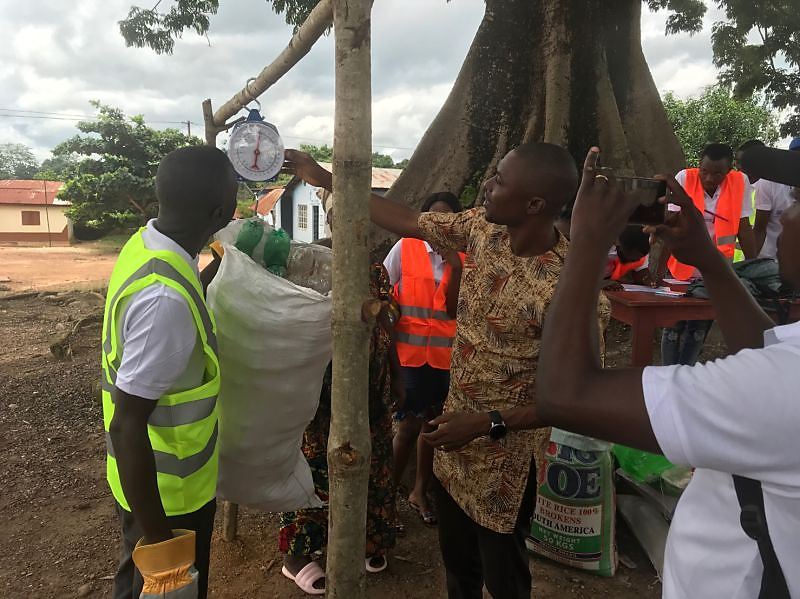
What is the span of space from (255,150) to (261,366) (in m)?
0.74

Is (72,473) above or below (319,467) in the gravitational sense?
below

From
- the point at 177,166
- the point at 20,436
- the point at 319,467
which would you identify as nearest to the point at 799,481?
the point at 177,166

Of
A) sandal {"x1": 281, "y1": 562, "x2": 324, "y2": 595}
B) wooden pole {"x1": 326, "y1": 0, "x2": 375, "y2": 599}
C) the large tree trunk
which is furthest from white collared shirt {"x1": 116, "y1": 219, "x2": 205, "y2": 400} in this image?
the large tree trunk

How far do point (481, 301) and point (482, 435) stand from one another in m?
0.41

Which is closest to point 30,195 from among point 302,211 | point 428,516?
point 302,211

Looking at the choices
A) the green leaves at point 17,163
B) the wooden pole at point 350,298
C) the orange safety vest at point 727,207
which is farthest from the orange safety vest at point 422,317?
the green leaves at point 17,163

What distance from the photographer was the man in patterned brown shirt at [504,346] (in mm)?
1649

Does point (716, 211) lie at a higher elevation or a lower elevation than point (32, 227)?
higher

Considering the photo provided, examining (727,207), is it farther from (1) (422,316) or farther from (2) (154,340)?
(2) (154,340)

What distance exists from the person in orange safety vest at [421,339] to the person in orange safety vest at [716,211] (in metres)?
2.07

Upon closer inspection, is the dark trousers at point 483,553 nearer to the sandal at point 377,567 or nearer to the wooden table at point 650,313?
the sandal at point 377,567

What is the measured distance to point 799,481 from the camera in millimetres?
744

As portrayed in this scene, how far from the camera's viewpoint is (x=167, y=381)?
1328 mm

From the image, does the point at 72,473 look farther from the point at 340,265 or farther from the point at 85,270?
the point at 85,270
